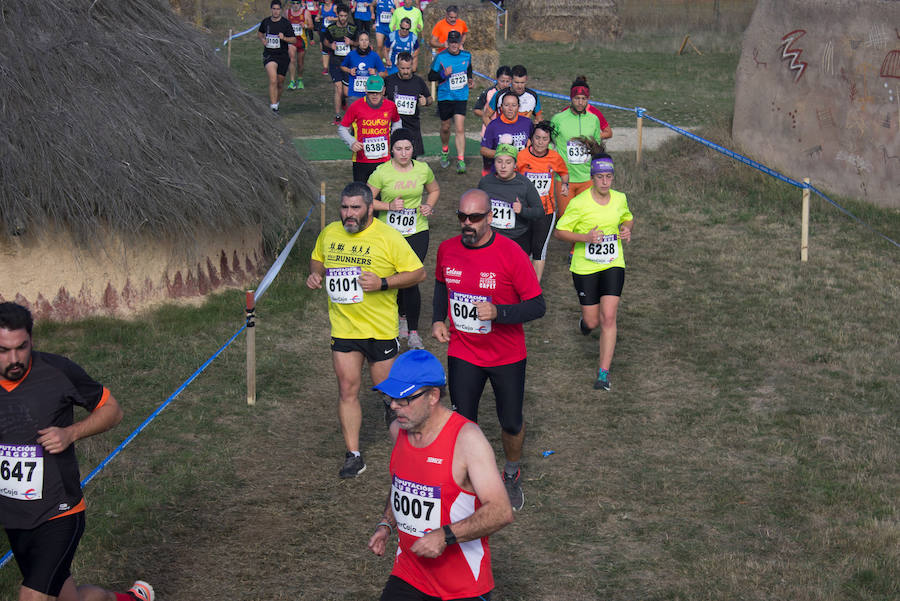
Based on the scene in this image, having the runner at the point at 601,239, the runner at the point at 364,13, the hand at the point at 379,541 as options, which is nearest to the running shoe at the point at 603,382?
the runner at the point at 601,239

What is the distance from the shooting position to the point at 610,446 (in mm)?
8547

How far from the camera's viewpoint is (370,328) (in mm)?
7777

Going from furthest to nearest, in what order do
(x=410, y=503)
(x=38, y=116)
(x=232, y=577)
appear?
(x=38, y=116) < (x=232, y=577) < (x=410, y=503)

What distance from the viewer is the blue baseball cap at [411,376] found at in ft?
14.8

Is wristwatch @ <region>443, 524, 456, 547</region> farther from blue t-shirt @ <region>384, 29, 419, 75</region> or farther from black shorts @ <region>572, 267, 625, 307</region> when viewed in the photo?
blue t-shirt @ <region>384, 29, 419, 75</region>

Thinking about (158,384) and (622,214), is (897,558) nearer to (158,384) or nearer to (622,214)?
(622,214)

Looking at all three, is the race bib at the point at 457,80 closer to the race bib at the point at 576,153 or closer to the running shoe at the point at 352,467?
the race bib at the point at 576,153

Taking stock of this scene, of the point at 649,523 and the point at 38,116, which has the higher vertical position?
the point at 38,116

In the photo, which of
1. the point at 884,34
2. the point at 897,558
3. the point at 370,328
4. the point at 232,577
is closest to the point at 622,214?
the point at 370,328

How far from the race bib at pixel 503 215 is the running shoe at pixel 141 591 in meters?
4.82

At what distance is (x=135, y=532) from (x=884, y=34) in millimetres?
12090

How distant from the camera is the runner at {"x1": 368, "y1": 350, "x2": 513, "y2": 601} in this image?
14.5ft

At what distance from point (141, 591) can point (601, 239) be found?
493 centimetres

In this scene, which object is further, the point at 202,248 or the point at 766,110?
the point at 766,110
